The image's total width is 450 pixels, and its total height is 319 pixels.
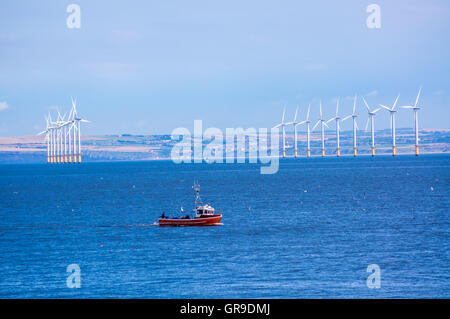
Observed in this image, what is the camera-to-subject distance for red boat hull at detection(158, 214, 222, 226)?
86625 mm

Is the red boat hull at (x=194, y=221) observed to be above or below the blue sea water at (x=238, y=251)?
above

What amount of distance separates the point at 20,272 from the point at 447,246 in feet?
137

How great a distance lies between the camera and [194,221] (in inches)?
3442

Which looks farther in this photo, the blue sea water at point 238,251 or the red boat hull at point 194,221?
the red boat hull at point 194,221

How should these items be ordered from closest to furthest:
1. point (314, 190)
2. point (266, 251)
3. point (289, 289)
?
point (289, 289), point (266, 251), point (314, 190)

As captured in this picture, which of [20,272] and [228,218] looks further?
[228,218]

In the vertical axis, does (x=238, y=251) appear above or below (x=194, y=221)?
below

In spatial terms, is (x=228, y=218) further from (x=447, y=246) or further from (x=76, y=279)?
(x=76, y=279)

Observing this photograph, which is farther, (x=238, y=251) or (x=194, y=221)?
(x=194, y=221)

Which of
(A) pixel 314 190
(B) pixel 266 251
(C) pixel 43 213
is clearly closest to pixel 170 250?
(B) pixel 266 251

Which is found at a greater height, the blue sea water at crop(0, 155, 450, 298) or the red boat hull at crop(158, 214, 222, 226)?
the red boat hull at crop(158, 214, 222, 226)

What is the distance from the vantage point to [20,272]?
55.7 metres

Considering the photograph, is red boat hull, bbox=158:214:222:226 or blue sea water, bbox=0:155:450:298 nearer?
blue sea water, bbox=0:155:450:298

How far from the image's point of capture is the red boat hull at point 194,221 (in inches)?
3410
